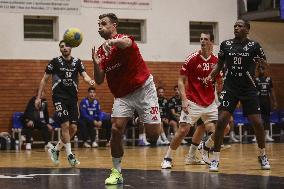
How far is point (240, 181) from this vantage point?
28.4 ft

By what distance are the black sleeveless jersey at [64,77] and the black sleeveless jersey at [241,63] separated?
3.34 metres

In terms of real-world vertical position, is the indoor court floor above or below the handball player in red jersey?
below

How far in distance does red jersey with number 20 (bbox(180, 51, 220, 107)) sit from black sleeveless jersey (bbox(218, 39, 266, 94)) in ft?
4.30

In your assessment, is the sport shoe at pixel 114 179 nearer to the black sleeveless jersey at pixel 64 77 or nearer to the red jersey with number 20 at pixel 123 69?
the red jersey with number 20 at pixel 123 69

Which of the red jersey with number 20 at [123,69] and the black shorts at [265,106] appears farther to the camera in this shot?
the black shorts at [265,106]

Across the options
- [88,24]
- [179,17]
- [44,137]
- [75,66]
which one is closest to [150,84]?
[75,66]

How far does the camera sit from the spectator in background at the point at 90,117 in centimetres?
2162

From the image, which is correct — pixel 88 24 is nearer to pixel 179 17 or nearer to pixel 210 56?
pixel 179 17

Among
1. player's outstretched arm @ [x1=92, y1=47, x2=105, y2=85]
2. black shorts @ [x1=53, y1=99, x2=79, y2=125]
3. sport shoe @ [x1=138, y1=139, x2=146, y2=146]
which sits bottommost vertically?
sport shoe @ [x1=138, y1=139, x2=146, y2=146]

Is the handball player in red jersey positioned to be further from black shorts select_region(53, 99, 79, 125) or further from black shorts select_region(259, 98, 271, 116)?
black shorts select_region(259, 98, 271, 116)

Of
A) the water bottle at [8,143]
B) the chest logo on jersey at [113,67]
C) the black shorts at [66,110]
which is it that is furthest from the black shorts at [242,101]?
the water bottle at [8,143]

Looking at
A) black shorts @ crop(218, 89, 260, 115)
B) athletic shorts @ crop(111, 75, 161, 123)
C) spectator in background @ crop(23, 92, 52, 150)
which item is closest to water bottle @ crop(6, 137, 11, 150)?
spectator in background @ crop(23, 92, 52, 150)

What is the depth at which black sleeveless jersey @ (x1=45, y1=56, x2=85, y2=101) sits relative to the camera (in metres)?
12.9

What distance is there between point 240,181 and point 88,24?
15169 mm
